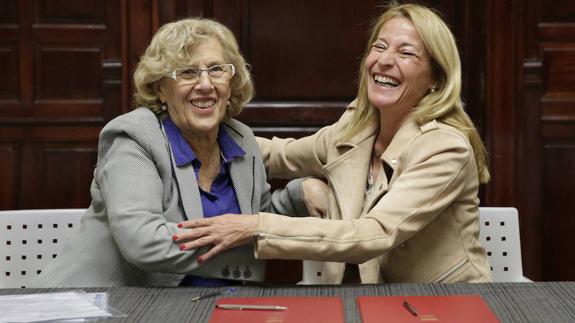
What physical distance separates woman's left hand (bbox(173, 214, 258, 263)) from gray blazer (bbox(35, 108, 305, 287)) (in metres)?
0.03

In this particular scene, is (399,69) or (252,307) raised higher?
(399,69)

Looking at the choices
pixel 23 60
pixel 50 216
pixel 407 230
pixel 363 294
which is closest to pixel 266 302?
pixel 363 294

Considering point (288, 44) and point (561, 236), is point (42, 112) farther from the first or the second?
point (561, 236)

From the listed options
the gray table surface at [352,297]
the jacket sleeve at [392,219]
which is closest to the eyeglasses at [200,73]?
the jacket sleeve at [392,219]

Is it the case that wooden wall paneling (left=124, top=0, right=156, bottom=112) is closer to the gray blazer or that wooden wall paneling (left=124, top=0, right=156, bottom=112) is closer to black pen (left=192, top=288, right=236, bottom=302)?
the gray blazer

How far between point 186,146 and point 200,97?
141 mm

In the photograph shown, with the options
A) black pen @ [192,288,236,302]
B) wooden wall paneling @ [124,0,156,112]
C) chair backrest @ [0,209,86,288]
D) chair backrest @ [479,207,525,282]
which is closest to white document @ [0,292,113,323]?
black pen @ [192,288,236,302]

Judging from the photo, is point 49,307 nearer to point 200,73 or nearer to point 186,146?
point 186,146

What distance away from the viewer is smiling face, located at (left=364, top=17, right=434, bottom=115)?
2656 mm

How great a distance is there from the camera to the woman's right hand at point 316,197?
2.80 m

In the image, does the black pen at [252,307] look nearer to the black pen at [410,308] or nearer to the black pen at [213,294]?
the black pen at [213,294]

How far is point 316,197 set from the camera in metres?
2.80

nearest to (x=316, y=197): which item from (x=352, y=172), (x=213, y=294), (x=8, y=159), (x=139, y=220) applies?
(x=352, y=172)

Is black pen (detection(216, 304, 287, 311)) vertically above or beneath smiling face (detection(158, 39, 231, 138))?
beneath
